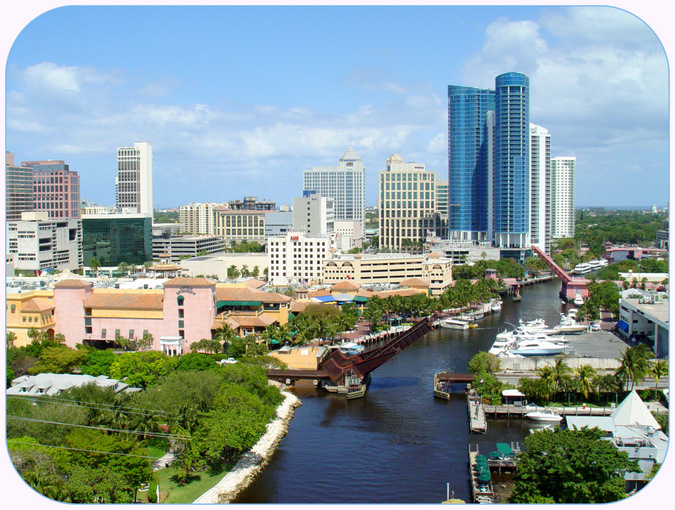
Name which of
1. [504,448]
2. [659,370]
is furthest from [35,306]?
[659,370]

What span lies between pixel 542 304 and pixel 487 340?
7.07 metres

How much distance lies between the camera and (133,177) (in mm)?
38344

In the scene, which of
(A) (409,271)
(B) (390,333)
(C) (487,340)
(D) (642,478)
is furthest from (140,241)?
(D) (642,478)

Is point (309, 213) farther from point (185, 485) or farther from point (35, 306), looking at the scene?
point (185, 485)

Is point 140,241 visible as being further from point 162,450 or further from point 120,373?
point 162,450

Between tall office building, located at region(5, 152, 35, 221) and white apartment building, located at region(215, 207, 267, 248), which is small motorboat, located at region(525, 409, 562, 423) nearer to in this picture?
tall office building, located at region(5, 152, 35, 221)

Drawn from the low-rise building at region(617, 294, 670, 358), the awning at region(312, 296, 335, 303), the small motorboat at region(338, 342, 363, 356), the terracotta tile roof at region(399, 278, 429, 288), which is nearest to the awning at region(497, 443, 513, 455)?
the low-rise building at region(617, 294, 670, 358)

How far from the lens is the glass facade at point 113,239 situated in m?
30.4

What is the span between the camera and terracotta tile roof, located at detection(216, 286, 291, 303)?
15.4 meters

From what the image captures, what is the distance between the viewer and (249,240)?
4534cm

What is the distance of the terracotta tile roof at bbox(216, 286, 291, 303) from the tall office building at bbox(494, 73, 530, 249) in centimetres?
1894

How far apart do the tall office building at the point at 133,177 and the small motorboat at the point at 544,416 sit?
30.8 m

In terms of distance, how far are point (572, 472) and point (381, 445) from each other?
3.16 m

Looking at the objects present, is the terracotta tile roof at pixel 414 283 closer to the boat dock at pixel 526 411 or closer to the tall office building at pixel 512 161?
the boat dock at pixel 526 411
